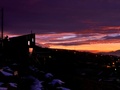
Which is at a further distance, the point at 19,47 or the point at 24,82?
the point at 19,47

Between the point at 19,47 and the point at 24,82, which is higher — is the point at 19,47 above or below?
above

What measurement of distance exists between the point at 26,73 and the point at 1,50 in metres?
13.2

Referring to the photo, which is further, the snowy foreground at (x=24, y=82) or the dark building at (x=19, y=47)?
the dark building at (x=19, y=47)

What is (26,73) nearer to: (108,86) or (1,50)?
(108,86)

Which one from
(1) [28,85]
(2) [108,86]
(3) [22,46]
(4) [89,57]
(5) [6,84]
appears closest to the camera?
(5) [6,84]

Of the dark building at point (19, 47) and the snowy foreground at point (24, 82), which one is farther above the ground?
the dark building at point (19, 47)

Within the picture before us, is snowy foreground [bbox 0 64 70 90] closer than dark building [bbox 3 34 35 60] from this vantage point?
Yes

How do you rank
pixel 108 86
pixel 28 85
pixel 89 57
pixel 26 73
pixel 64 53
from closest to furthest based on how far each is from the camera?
pixel 28 85 → pixel 26 73 → pixel 108 86 → pixel 64 53 → pixel 89 57

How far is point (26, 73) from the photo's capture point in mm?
29547

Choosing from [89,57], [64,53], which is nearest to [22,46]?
[64,53]

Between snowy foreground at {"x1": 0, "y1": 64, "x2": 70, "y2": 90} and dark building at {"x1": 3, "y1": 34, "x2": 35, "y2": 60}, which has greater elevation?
dark building at {"x1": 3, "y1": 34, "x2": 35, "y2": 60}

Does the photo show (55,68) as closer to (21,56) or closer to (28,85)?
(21,56)

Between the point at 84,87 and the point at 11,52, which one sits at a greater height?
the point at 11,52

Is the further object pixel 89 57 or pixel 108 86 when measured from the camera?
pixel 89 57
